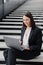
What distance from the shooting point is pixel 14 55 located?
160 inches

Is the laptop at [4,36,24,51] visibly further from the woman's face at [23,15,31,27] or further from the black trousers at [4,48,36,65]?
the woman's face at [23,15,31,27]

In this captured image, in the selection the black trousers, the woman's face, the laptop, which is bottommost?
the black trousers

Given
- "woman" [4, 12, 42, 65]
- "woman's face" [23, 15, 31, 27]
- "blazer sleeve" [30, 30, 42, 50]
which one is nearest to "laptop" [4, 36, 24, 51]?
"woman" [4, 12, 42, 65]

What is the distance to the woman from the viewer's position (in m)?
4.01

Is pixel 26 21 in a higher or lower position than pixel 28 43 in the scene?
higher

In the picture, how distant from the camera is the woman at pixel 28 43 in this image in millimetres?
4014

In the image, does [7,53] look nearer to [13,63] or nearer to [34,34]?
[13,63]

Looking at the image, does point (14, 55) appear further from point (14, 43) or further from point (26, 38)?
point (26, 38)

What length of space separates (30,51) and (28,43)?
134 millimetres

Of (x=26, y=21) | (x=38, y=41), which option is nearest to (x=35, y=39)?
(x=38, y=41)

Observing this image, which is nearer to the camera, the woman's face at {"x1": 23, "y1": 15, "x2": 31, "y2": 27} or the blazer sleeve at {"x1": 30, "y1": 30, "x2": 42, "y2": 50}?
the woman's face at {"x1": 23, "y1": 15, "x2": 31, "y2": 27}

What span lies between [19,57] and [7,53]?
278 mm

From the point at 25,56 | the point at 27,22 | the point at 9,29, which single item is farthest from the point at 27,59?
the point at 9,29

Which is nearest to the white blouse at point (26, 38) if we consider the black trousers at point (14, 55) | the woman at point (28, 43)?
the woman at point (28, 43)
